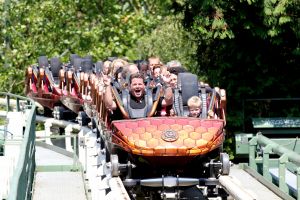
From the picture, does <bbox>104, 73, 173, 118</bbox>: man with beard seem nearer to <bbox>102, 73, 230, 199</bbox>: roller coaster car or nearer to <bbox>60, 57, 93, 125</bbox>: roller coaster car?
<bbox>102, 73, 230, 199</bbox>: roller coaster car

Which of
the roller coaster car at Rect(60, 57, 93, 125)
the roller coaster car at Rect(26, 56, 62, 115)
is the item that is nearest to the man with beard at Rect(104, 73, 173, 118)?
the roller coaster car at Rect(60, 57, 93, 125)

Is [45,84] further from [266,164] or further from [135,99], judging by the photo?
[135,99]

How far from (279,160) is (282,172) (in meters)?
0.19

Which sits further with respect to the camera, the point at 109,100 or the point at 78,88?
the point at 78,88

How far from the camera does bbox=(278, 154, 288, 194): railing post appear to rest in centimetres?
1157

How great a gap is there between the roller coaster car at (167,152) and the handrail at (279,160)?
766 millimetres

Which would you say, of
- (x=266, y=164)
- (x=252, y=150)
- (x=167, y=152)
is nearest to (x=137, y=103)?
(x=167, y=152)

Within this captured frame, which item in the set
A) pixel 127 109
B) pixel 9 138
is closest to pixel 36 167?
pixel 9 138

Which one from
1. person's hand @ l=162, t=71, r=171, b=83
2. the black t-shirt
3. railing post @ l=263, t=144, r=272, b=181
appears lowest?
railing post @ l=263, t=144, r=272, b=181

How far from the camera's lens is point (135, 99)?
1178 cm

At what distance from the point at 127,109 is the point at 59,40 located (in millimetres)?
18612

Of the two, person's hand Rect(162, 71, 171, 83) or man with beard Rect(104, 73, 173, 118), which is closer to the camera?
man with beard Rect(104, 73, 173, 118)

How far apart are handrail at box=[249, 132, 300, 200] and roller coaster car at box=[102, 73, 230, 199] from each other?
766 mm

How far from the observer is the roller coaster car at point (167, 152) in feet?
35.4
